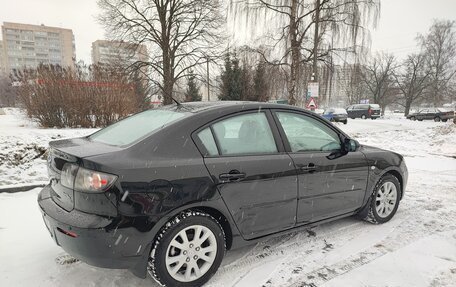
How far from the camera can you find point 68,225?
2379 mm

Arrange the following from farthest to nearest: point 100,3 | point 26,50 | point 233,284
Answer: point 26,50 → point 100,3 → point 233,284

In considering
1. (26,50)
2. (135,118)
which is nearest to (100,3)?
(135,118)

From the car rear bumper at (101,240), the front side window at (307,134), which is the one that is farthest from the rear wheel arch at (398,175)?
the car rear bumper at (101,240)

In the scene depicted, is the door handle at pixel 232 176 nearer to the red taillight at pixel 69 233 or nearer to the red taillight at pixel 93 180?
the red taillight at pixel 93 180

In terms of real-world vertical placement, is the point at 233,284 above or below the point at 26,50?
below

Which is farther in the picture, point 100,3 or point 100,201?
point 100,3

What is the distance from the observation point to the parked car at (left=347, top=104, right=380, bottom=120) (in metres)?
33.4

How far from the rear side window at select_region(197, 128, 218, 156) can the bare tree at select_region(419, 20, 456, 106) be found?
52.2 meters

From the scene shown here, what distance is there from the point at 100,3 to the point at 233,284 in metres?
21.1

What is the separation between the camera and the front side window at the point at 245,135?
285 centimetres

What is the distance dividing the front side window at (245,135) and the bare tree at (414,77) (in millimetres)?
49398

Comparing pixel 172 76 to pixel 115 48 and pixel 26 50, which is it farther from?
pixel 26 50

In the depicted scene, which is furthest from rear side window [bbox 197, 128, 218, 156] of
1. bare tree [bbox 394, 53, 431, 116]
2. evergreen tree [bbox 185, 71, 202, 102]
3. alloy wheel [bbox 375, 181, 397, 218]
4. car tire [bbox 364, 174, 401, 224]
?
bare tree [bbox 394, 53, 431, 116]

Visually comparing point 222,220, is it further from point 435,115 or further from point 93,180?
point 435,115
